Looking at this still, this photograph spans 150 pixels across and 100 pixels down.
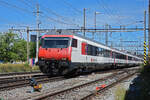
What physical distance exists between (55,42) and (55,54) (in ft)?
3.06

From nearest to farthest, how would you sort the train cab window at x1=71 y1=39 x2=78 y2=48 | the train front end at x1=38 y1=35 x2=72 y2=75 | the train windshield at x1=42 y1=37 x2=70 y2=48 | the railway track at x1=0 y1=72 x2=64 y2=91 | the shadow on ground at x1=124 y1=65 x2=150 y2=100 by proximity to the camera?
the shadow on ground at x1=124 y1=65 x2=150 y2=100 → the railway track at x1=0 y1=72 x2=64 y2=91 → the train front end at x1=38 y1=35 x2=72 y2=75 → the train windshield at x1=42 y1=37 x2=70 y2=48 → the train cab window at x1=71 y1=39 x2=78 y2=48

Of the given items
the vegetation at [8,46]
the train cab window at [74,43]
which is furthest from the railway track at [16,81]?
the vegetation at [8,46]

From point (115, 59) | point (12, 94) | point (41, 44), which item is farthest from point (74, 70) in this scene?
point (115, 59)

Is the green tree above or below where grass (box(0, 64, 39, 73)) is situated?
above

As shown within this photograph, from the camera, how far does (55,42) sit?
17.2 m

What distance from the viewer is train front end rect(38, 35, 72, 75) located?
54.2ft

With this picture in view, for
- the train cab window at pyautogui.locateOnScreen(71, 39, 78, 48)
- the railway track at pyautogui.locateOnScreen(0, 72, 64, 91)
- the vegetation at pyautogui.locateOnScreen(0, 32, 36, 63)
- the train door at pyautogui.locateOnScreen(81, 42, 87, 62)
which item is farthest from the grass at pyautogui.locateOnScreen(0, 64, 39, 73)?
the vegetation at pyautogui.locateOnScreen(0, 32, 36, 63)

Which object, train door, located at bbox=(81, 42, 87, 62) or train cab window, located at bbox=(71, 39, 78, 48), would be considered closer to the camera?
train cab window, located at bbox=(71, 39, 78, 48)

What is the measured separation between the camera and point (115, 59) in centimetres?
3225

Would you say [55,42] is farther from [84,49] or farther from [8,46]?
[8,46]

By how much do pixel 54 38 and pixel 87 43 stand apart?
3678 millimetres

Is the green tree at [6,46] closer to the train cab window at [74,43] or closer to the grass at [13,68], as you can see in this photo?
the grass at [13,68]

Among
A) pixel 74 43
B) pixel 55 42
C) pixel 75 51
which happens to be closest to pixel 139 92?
pixel 75 51

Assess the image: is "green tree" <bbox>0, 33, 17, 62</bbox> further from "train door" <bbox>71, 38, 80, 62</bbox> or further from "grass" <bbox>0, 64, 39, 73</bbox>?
"train door" <bbox>71, 38, 80, 62</bbox>
